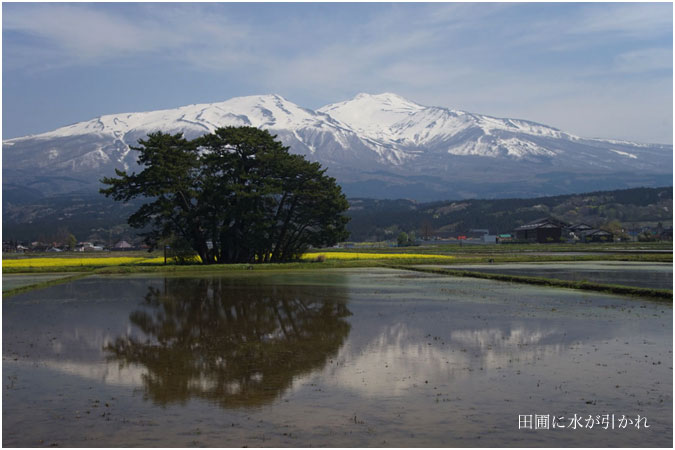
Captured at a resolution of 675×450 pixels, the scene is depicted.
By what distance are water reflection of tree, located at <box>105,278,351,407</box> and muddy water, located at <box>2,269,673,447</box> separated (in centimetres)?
5

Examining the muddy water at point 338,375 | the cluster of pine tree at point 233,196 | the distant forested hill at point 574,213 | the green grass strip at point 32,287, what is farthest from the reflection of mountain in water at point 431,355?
the distant forested hill at point 574,213

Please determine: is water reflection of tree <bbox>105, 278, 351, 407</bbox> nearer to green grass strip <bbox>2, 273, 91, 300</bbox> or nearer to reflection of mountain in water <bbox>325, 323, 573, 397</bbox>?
reflection of mountain in water <bbox>325, 323, 573, 397</bbox>

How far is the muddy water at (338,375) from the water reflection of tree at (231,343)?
0.05 m

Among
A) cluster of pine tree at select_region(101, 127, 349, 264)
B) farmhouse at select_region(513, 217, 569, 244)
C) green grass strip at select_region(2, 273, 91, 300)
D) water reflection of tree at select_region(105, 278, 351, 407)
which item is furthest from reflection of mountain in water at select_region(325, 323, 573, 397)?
farmhouse at select_region(513, 217, 569, 244)

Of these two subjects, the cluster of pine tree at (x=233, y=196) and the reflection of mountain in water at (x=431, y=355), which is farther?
the cluster of pine tree at (x=233, y=196)

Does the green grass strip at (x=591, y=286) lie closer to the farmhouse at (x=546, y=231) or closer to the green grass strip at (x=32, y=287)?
the green grass strip at (x=32, y=287)

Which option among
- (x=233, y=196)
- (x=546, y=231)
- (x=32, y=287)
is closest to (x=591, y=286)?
(x=32, y=287)

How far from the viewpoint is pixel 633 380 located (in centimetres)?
939

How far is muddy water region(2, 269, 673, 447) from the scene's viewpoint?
749 cm

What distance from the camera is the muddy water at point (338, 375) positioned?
7492 millimetres

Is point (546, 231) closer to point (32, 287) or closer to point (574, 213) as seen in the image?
point (574, 213)

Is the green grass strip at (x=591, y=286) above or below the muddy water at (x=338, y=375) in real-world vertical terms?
above

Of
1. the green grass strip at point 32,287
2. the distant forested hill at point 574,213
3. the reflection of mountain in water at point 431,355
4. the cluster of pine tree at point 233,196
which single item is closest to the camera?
the reflection of mountain in water at point 431,355

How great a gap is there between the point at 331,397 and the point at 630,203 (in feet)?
615
